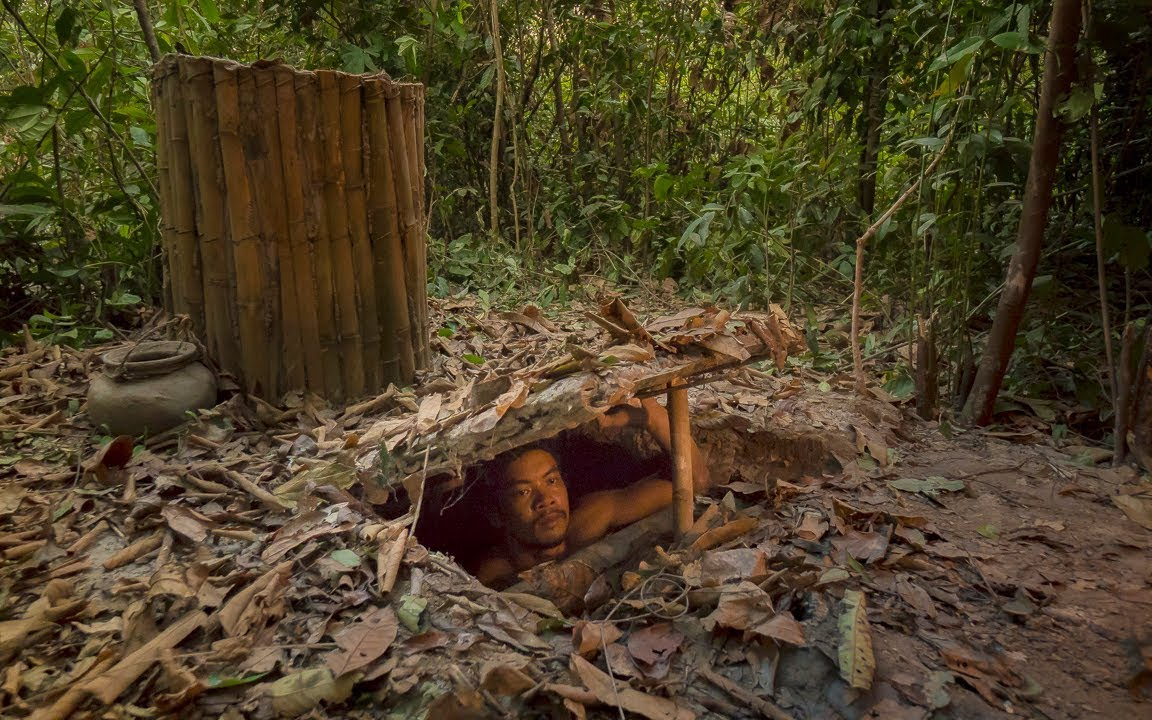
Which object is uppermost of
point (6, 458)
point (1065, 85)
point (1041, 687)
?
point (1065, 85)

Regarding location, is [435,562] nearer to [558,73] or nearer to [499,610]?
[499,610]

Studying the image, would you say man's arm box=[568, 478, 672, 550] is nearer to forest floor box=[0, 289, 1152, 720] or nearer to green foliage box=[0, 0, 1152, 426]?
forest floor box=[0, 289, 1152, 720]

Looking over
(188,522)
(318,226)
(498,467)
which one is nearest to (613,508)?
(498,467)

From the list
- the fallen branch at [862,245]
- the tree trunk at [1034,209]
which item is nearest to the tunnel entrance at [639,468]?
the fallen branch at [862,245]

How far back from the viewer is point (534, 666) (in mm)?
1697

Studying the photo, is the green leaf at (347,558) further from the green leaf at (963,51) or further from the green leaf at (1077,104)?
the green leaf at (1077,104)

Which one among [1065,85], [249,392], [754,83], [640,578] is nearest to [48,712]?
[640,578]

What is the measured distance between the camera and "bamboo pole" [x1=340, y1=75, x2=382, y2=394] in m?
3.01

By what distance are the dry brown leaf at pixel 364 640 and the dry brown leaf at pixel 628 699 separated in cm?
44

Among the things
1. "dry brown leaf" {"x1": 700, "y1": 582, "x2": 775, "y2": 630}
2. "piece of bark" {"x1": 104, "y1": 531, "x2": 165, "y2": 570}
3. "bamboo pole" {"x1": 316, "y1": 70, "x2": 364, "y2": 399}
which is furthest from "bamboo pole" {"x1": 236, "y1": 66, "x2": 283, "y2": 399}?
"dry brown leaf" {"x1": 700, "y1": 582, "x2": 775, "y2": 630}

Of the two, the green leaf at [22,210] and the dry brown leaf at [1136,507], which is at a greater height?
the green leaf at [22,210]

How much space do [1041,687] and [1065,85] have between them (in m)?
2.05

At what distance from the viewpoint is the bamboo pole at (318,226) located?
2904 millimetres

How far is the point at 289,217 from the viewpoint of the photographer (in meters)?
2.96
